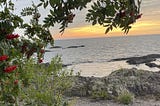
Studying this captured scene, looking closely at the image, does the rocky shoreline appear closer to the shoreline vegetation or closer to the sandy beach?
the shoreline vegetation

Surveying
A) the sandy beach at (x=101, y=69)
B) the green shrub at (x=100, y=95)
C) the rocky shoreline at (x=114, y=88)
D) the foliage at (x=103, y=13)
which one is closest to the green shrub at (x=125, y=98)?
the rocky shoreline at (x=114, y=88)

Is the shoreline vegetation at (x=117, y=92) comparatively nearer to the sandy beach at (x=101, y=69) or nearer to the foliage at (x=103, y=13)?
the foliage at (x=103, y=13)

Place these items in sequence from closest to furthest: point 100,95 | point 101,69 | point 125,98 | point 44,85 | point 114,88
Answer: point 44,85, point 125,98, point 100,95, point 114,88, point 101,69

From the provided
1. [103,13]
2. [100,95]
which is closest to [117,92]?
[100,95]

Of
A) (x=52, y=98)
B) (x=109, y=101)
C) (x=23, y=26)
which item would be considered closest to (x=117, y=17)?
(x=23, y=26)

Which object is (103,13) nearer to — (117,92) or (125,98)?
(125,98)

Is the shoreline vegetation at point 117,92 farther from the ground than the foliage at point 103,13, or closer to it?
closer to it

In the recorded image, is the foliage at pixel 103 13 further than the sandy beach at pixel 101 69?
No

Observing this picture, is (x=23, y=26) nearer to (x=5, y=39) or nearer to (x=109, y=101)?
(x=5, y=39)

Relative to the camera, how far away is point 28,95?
1032cm

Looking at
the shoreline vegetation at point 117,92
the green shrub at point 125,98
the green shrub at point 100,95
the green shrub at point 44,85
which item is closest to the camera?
the green shrub at point 44,85

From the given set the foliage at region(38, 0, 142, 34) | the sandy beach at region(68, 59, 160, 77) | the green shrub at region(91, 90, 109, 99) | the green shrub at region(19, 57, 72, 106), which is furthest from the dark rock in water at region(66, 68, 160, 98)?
the sandy beach at region(68, 59, 160, 77)

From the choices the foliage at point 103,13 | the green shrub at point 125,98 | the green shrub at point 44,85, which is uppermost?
the foliage at point 103,13

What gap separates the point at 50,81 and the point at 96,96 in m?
5.17
